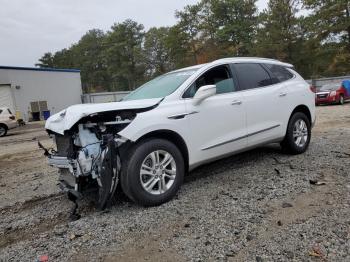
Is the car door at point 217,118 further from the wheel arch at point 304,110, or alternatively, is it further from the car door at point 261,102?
the wheel arch at point 304,110

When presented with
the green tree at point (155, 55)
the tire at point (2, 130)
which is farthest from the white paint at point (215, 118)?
the green tree at point (155, 55)

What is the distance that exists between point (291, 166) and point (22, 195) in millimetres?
4222

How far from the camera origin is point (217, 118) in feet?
15.0

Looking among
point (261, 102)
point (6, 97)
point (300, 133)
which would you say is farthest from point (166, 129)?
point (6, 97)

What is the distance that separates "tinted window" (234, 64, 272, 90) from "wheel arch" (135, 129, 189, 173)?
4.83ft

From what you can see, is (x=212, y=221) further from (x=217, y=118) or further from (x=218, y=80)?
(x=218, y=80)

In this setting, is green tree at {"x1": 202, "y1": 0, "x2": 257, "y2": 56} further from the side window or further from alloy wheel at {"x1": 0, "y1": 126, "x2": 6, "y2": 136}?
the side window

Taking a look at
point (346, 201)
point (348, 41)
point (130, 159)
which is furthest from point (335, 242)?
point (348, 41)

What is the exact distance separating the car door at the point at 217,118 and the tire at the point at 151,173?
0.31m

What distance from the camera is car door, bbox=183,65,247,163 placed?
437cm

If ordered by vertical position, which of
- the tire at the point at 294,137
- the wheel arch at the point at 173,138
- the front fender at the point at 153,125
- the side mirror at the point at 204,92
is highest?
the side mirror at the point at 204,92

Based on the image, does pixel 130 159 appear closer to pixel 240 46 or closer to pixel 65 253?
pixel 65 253

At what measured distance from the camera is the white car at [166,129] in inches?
149

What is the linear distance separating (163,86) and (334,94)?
1755 centimetres
